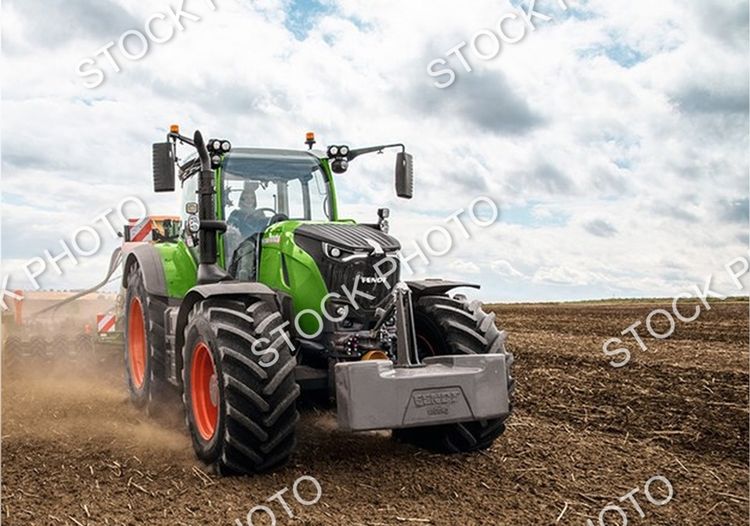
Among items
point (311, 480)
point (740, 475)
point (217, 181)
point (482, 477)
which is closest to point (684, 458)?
point (740, 475)

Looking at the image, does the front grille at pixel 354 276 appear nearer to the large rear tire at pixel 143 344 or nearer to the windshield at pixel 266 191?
the windshield at pixel 266 191

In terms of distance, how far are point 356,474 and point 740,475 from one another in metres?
2.89

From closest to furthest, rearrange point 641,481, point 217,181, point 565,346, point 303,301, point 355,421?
1. point 355,421
2. point 641,481
3. point 303,301
4. point 217,181
5. point 565,346

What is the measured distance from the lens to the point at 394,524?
4.74 m

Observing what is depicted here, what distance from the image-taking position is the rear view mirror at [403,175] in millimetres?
6992

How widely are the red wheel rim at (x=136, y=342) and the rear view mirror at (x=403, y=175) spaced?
137 inches

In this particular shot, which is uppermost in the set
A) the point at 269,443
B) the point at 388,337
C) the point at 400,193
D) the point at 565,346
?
the point at 400,193

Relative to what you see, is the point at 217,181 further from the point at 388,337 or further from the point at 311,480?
the point at 311,480

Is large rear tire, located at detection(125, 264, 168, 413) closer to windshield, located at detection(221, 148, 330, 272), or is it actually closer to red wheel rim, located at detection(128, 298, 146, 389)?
red wheel rim, located at detection(128, 298, 146, 389)

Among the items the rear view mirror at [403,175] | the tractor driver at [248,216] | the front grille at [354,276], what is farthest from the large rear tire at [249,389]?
the rear view mirror at [403,175]

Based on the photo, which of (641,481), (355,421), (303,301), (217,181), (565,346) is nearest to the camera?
(355,421)

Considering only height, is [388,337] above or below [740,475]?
above

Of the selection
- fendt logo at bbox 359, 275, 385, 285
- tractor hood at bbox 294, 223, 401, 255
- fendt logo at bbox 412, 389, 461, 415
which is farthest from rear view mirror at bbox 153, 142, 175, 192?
fendt logo at bbox 412, 389, 461, 415

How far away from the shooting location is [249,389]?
532 centimetres
